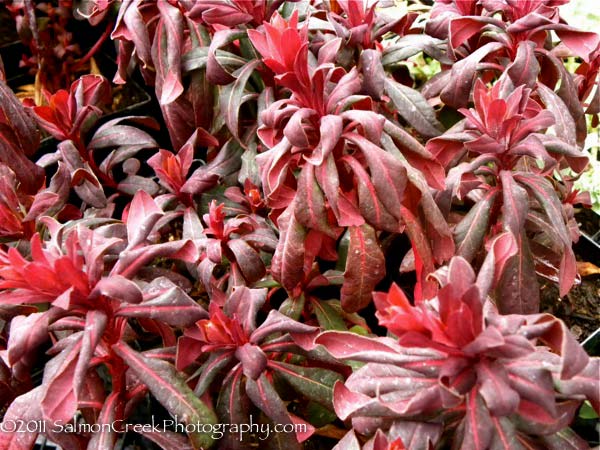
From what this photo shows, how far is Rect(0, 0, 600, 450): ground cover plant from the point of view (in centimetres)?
75

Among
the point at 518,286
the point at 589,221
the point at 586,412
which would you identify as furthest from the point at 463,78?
the point at 589,221

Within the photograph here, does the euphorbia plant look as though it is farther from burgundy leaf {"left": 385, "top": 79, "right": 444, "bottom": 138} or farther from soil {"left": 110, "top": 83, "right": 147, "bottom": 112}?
soil {"left": 110, "top": 83, "right": 147, "bottom": 112}

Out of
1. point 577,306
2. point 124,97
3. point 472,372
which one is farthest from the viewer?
point 124,97

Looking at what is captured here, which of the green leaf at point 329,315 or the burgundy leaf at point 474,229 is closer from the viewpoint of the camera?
the burgundy leaf at point 474,229

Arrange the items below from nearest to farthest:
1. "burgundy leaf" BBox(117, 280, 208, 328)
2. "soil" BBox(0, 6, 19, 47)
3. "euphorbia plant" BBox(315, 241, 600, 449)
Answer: "euphorbia plant" BBox(315, 241, 600, 449) → "burgundy leaf" BBox(117, 280, 208, 328) → "soil" BBox(0, 6, 19, 47)

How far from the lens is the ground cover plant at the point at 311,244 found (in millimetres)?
753

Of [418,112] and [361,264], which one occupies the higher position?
[418,112]

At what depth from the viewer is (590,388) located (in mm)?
711

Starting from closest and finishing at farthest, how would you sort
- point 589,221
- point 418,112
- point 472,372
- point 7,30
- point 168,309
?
point 472,372
point 168,309
point 418,112
point 589,221
point 7,30

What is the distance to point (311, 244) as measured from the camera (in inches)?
41.4

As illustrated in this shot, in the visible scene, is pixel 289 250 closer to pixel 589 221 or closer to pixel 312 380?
pixel 312 380

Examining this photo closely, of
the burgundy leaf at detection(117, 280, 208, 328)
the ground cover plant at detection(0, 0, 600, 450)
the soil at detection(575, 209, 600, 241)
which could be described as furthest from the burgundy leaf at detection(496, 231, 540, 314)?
the soil at detection(575, 209, 600, 241)

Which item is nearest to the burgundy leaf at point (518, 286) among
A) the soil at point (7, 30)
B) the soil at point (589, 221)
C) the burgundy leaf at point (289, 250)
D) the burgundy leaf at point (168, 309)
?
the burgundy leaf at point (289, 250)

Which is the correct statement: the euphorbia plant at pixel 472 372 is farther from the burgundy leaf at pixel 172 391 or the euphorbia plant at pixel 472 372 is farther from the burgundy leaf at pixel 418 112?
the burgundy leaf at pixel 418 112
